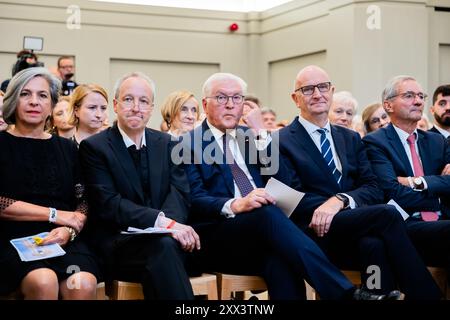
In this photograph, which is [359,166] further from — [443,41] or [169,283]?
[443,41]

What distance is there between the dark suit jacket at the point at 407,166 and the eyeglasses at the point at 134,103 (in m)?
1.40

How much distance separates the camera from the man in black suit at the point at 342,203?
369cm

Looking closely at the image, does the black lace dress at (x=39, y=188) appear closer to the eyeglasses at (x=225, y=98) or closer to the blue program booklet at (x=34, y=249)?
the blue program booklet at (x=34, y=249)

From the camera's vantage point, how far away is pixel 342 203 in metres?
3.94

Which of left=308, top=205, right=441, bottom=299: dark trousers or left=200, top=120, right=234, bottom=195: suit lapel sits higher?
left=200, top=120, right=234, bottom=195: suit lapel

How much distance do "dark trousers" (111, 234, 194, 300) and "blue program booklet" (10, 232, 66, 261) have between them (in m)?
0.28

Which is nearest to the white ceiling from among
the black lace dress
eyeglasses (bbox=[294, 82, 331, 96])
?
eyeglasses (bbox=[294, 82, 331, 96])

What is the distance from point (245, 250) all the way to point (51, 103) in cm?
123

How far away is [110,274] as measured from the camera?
3.55 meters

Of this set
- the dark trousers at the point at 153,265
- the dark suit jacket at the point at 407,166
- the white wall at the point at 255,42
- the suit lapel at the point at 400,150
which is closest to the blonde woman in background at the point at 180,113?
the dark suit jacket at the point at 407,166

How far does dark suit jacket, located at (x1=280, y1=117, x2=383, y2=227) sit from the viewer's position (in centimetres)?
403

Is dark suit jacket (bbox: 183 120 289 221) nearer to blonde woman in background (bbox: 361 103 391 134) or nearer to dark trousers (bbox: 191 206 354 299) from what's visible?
dark trousers (bbox: 191 206 354 299)

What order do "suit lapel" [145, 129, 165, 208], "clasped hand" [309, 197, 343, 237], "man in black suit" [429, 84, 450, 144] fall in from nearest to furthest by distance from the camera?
"suit lapel" [145, 129, 165, 208]
"clasped hand" [309, 197, 343, 237]
"man in black suit" [429, 84, 450, 144]

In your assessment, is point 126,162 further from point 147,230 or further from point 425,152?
point 425,152
